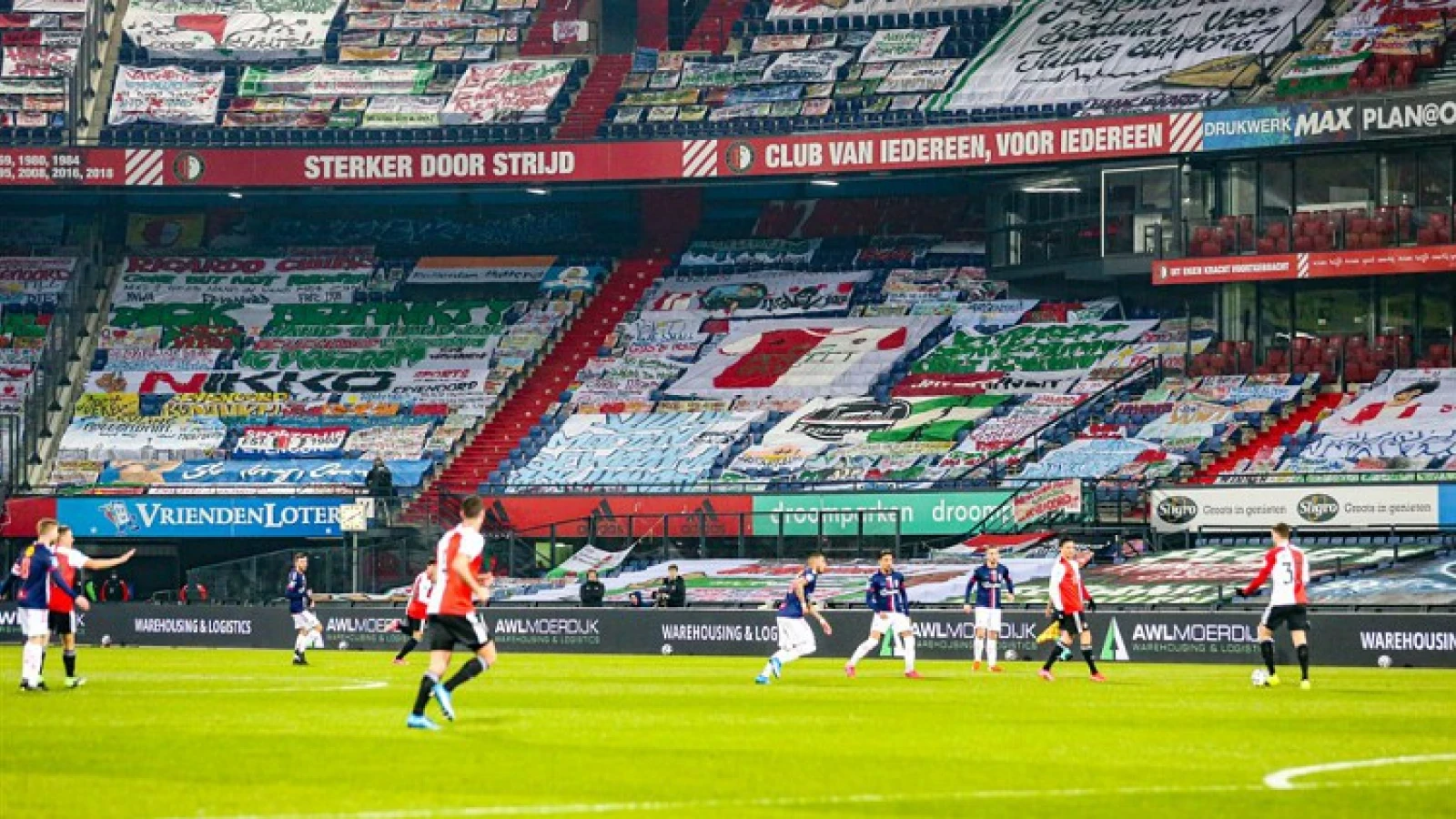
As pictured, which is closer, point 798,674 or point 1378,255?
point 798,674

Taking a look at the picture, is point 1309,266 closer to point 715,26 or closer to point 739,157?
point 739,157

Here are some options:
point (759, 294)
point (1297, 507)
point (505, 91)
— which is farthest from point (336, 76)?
point (1297, 507)

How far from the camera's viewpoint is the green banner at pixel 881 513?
53594 millimetres

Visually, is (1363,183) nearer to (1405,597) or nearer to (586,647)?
(1405,597)

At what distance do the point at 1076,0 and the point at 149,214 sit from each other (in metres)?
27.8

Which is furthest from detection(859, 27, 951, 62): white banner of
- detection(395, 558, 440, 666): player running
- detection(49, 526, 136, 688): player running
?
detection(49, 526, 136, 688): player running

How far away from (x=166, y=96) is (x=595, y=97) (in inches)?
482

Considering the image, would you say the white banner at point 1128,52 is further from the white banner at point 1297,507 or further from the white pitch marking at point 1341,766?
the white pitch marking at point 1341,766

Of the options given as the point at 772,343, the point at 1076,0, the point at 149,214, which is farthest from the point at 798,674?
the point at 149,214

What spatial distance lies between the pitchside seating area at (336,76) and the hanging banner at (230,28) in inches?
1.5

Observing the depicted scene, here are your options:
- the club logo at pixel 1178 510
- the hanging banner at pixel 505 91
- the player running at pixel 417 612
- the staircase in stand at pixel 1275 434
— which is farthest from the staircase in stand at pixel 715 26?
the player running at pixel 417 612

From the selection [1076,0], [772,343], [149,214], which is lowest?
[772,343]

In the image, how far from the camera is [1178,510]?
51250 mm

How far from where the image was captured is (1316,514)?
164 ft
